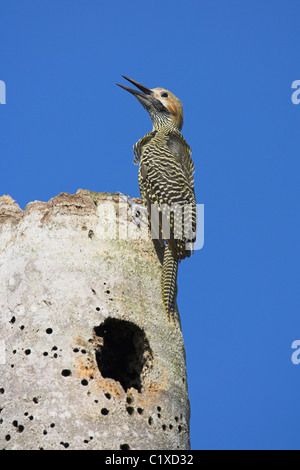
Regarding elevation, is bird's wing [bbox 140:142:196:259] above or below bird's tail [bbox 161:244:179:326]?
above

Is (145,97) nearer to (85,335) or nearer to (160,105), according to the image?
(160,105)

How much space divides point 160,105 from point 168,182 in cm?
262

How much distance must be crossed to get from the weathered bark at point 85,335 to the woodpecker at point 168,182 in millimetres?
174

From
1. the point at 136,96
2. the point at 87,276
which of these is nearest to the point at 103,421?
the point at 87,276

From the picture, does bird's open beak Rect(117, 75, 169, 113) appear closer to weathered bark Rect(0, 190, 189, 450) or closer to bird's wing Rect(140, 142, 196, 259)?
bird's wing Rect(140, 142, 196, 259)

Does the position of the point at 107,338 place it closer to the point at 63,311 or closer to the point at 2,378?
the point at 63,311

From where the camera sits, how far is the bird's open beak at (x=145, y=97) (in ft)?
42.1

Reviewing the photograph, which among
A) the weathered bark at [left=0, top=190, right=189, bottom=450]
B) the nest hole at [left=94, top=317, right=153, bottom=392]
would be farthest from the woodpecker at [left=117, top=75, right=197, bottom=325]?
the nest hole at [left=94, top=317, right=153, bottom=392]

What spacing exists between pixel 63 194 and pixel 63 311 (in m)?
1.58

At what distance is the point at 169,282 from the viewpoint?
9.11 metres

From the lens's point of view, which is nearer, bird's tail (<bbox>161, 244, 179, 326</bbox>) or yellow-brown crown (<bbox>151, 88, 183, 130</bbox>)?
bird's tail (<bbox>161, 244, 179, 326</bbox>)

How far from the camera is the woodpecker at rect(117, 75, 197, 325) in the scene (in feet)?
31.1

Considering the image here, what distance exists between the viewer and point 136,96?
1313cm

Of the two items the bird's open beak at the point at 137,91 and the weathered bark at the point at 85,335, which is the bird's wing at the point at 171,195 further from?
the bird's open beak at the point at 137,91
